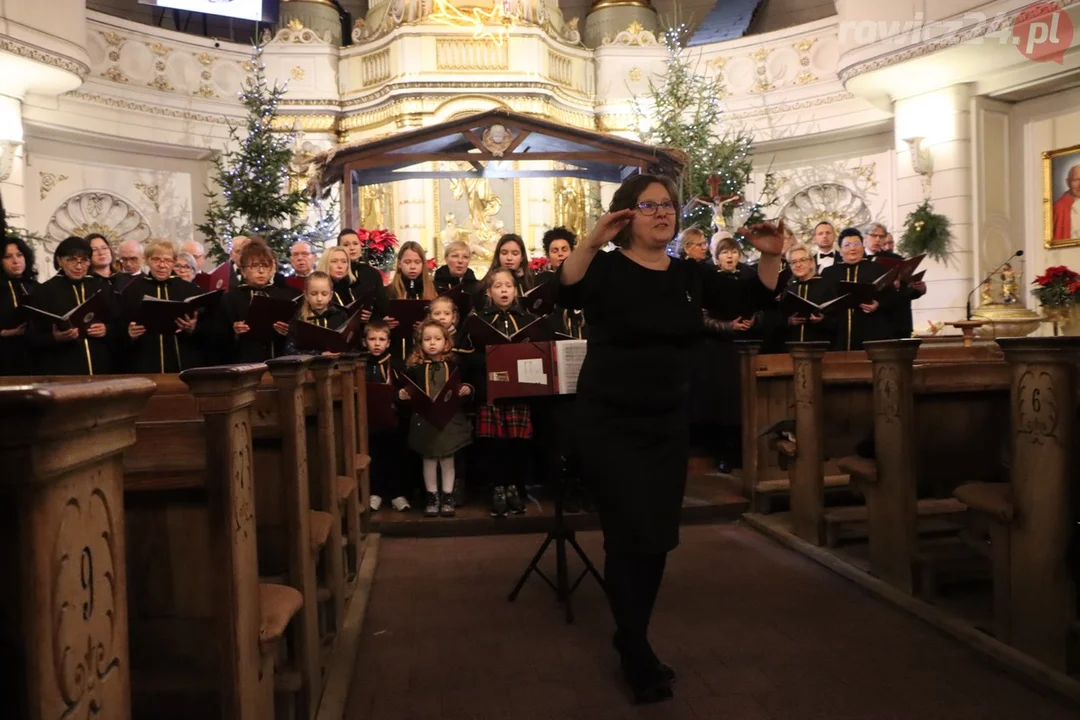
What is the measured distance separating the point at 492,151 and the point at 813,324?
3391 mm

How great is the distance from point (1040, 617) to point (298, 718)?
227 centimetres

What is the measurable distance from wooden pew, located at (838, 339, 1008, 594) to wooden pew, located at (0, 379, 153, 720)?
3024 millimetres

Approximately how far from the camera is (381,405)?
5.04 metres

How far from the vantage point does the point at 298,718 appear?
2.47m

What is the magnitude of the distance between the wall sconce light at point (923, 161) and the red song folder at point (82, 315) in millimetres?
8642

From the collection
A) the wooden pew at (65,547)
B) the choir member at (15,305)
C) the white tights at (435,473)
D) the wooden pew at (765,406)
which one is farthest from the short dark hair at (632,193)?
the choir member at (15,305)

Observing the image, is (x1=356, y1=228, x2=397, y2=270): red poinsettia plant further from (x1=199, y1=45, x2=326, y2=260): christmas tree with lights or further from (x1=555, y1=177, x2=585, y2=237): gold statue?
(x1=555, y1=177, x2=585, y2=237): gold statue

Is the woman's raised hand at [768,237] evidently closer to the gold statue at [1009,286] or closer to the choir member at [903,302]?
the choir member at [903,302]

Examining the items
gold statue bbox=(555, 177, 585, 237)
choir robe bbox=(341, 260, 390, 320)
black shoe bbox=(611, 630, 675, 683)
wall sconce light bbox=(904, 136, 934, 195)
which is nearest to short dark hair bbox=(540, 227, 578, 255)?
choir robe bbox=(341, 260, 390, 320)

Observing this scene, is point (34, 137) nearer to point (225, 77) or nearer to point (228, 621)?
point (225, 77)

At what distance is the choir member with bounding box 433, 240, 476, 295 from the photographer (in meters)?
6.00

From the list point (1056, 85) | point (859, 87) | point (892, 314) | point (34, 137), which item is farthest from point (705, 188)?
point (34, 137)

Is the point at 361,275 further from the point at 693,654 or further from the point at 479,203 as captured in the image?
the point at 479,203

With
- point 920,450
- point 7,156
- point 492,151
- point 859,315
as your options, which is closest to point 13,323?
point 492,151
